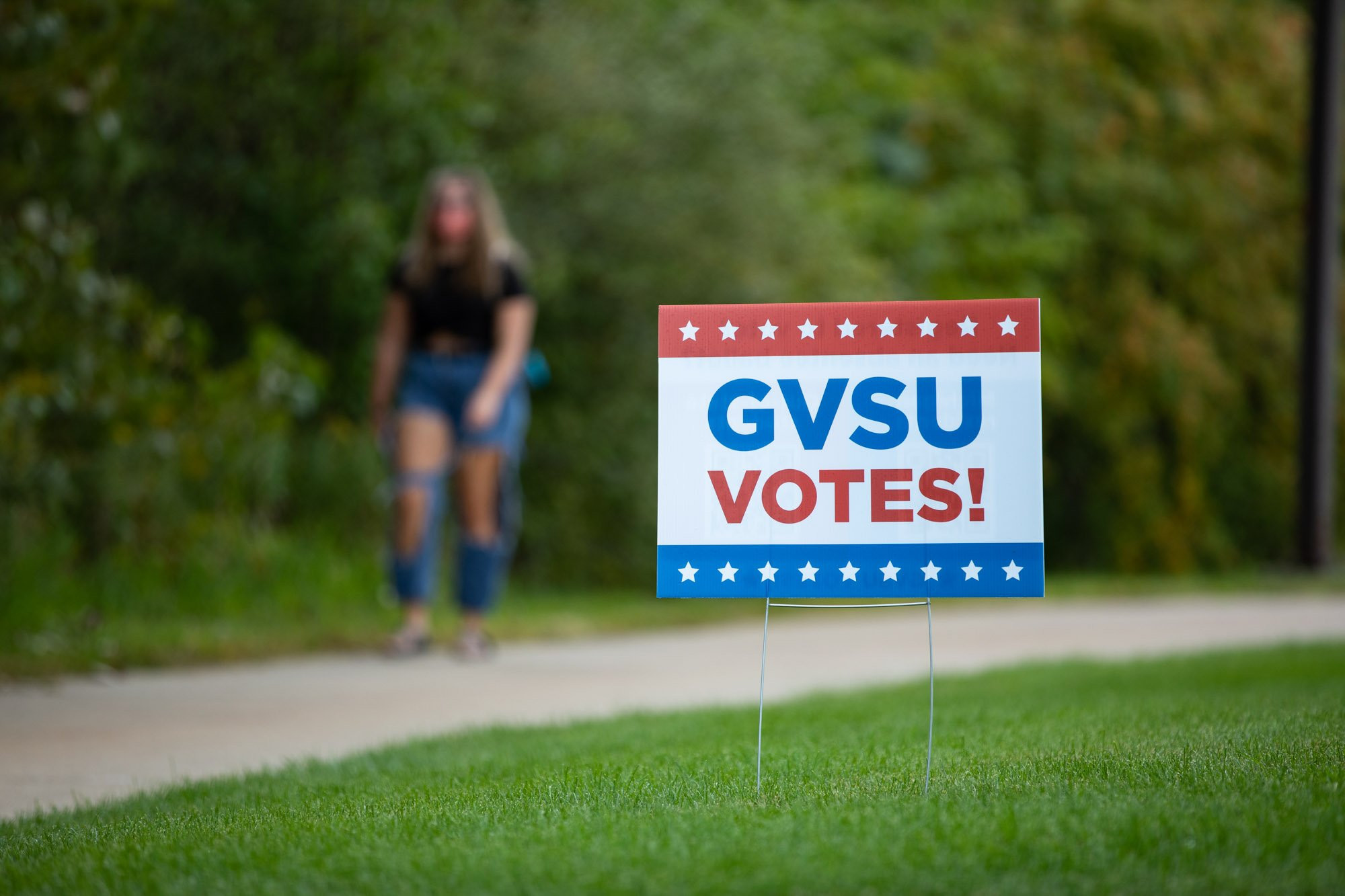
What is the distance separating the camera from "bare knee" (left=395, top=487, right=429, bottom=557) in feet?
31.3

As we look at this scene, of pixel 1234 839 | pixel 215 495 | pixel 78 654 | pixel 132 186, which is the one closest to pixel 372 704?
pixel 78 654

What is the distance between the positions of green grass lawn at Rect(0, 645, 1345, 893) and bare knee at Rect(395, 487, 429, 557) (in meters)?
3.39

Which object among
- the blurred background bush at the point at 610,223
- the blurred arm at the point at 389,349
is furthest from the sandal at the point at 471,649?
the blurred background bush at the point at 610,223

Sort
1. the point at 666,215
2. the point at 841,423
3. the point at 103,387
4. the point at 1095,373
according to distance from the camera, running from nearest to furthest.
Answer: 1. the point at 841,423
2. the point at 103,387
3. the point at 666,215
4. the point at 1095,373

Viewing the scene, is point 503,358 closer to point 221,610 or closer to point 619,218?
point 221,610

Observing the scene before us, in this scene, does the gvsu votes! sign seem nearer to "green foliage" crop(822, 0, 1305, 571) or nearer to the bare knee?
the bare knee

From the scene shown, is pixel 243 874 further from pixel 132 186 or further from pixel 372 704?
pixel 132 186

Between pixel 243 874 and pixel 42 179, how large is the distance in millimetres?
7233

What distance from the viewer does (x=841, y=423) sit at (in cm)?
Answer: 464

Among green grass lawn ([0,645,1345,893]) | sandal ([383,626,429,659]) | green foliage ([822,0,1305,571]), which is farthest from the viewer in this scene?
green foliage ([822,0,1305,571])

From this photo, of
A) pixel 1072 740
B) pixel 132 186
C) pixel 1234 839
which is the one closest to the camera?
pixel 1234 839

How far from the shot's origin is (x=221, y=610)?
32.7ft

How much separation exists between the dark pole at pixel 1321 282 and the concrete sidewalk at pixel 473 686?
3.12 m

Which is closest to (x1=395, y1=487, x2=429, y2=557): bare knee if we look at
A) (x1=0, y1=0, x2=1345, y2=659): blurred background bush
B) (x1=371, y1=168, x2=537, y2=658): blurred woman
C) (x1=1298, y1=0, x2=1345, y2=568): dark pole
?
(x1=371, y1=168, x2=537, y2=658): blurred woman
